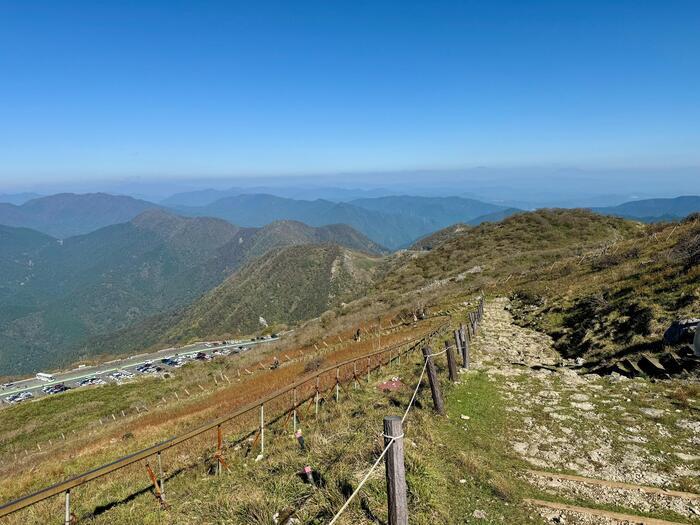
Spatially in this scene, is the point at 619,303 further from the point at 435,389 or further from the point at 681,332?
the point at 435,389

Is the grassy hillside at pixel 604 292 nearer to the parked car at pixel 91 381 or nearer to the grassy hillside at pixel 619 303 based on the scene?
the grassy hillside at pixel 619 303

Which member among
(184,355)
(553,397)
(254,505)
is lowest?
(184,355)

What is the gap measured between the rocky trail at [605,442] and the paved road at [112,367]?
70.9m

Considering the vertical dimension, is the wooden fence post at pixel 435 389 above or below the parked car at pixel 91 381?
above

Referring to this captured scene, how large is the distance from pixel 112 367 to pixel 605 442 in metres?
106

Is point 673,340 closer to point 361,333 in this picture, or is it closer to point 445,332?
point 445,332

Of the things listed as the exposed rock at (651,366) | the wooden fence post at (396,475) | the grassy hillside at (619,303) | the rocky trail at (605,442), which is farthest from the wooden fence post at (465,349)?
the wooden fence post at (396,475)

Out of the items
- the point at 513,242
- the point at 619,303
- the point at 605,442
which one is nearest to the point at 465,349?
the point at 605,442

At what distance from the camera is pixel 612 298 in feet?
64.7

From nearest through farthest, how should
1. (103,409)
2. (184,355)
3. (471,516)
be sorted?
(471,516) → (103,409) → (184,355)

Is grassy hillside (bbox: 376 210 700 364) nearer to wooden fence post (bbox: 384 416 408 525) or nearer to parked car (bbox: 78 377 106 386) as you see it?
wooden fence post (bbox: 384 416 408 525)

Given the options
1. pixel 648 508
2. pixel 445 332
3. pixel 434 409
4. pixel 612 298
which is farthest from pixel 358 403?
pixel 612 298

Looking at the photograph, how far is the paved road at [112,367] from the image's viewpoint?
82.6 metres

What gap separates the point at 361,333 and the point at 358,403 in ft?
71.2
